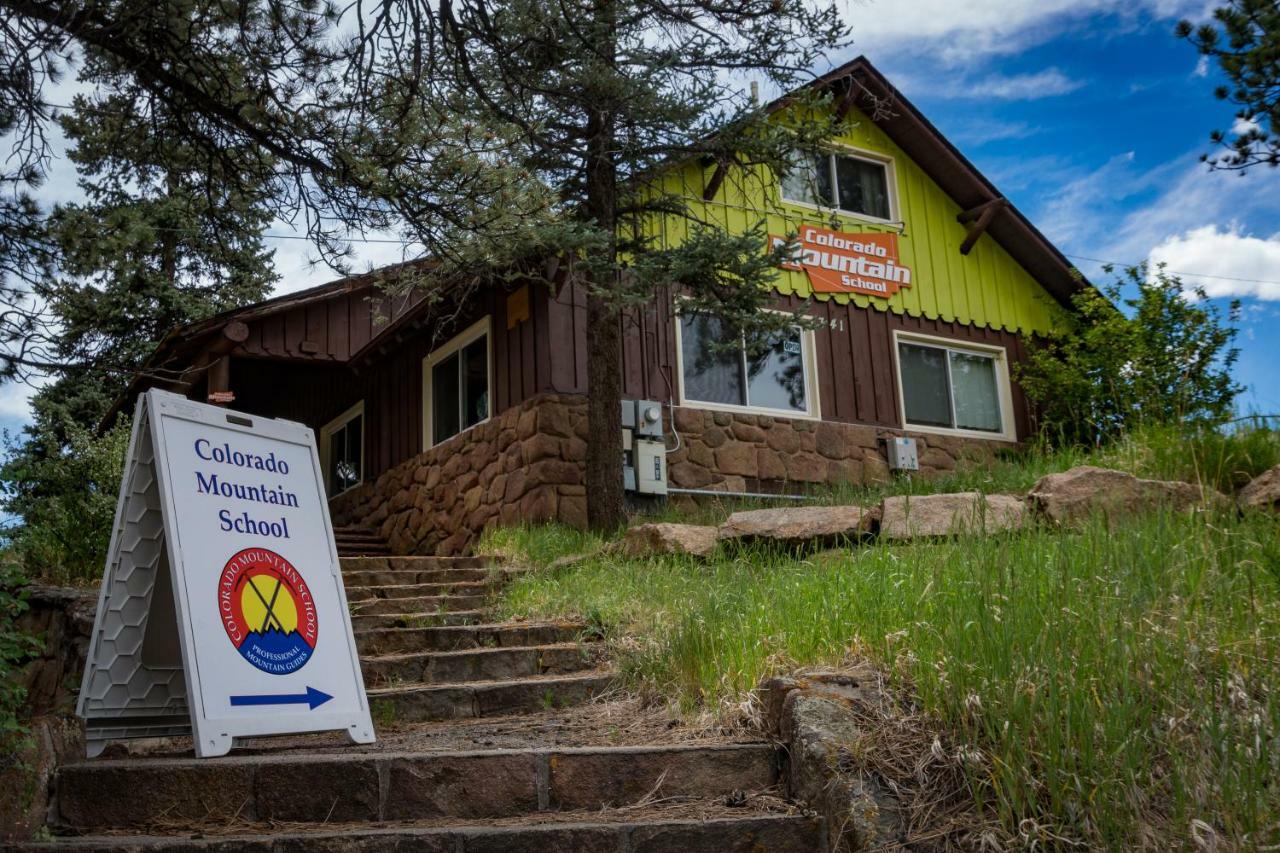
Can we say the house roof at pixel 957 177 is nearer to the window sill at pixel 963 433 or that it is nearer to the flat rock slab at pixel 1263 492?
the window sill at pixel 963 433

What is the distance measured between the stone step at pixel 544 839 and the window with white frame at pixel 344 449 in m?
11.1

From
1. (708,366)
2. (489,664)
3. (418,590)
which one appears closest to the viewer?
(489,664)

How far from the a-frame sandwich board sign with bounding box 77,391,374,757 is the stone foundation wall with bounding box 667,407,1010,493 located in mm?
6069

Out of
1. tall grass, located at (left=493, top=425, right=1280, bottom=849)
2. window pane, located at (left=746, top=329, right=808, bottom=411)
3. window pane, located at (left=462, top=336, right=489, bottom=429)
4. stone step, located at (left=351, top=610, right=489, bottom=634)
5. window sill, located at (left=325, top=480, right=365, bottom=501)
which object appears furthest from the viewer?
window sill, located at (left=325, top=480, right=365, bottom=501)

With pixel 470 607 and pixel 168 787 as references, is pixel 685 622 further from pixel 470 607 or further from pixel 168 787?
pixel 470 607

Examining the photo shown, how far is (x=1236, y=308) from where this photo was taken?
10.5 metres

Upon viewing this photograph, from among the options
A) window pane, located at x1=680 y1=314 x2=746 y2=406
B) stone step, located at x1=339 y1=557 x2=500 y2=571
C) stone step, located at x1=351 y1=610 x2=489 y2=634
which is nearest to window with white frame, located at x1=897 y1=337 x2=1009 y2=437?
window pane, located at x1=680 y1=314 x2=746 y2=406

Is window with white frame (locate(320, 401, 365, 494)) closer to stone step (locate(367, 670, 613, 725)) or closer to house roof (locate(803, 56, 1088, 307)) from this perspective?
house roof (locate(803, 56, 1088, 307))

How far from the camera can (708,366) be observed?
1085 cm

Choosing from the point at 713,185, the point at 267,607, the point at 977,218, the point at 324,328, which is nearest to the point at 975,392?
the point at 977,218

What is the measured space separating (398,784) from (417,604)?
3.64m

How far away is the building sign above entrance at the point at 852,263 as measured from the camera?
11773 mm

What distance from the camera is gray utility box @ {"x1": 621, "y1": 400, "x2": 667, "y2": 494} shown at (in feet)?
32.3

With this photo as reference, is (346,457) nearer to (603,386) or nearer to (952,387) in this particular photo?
(603,386)
